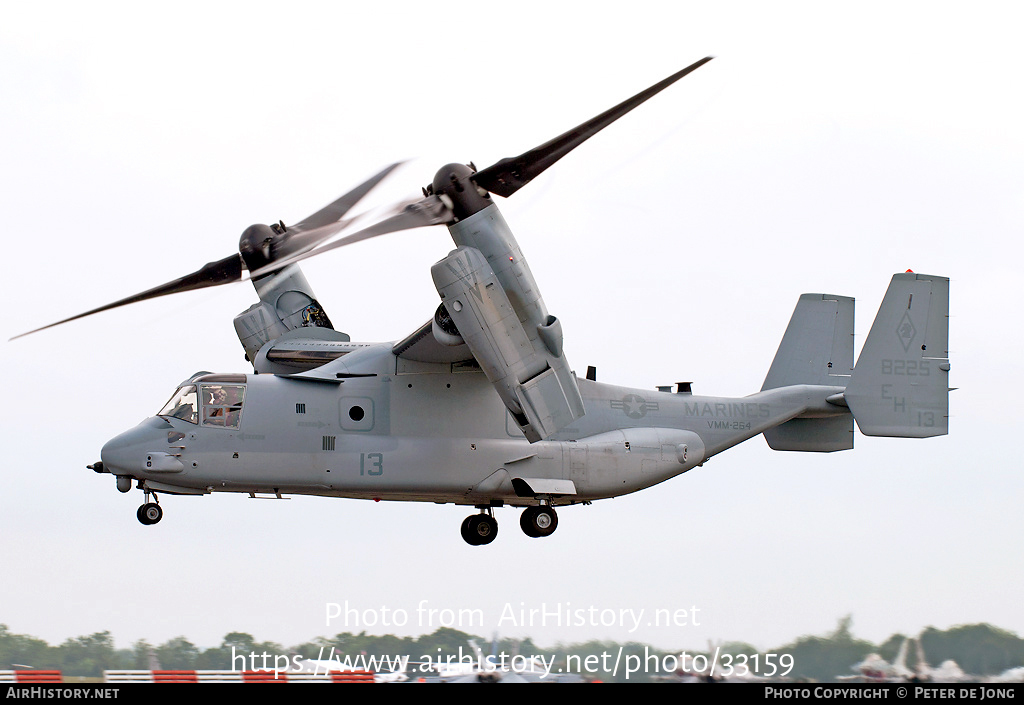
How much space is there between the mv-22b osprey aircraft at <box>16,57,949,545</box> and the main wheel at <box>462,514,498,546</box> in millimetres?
23

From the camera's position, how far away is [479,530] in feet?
58.1

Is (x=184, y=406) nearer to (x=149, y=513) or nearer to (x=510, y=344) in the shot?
(x=149, y=513)

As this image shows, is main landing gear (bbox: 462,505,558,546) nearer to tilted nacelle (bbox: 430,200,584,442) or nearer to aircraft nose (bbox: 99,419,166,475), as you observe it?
A: tilted nacelle (bbox: 430,200,584,442)

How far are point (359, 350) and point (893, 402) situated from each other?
23.2 ft

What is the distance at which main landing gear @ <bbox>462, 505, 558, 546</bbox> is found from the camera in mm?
17344

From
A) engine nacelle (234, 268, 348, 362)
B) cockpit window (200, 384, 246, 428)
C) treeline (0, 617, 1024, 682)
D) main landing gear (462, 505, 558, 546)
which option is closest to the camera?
treeline (0, 617, 1024, 682)

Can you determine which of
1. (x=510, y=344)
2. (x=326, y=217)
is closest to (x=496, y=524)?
(x=510, y=344)

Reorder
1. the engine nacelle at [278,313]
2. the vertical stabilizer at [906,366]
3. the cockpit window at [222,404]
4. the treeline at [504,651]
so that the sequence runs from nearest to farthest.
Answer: the treeline at [504,651] → the cockpit window at [222,404] → the vertical stabilizer at [906,366] → the engine nacelle at [278,313]

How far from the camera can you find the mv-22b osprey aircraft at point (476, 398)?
604 inches

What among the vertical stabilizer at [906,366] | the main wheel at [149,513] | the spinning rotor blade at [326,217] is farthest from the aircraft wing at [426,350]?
the vertical stabilizer at [906,366]

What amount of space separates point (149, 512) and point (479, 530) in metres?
4.14

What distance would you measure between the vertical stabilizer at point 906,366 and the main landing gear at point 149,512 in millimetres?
9050

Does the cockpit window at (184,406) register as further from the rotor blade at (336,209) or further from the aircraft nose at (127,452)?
the rotor blade at (336,209)

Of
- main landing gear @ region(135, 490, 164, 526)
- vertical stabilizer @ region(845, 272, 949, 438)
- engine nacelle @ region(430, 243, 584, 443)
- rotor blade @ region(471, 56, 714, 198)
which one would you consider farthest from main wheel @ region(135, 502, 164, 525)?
vertical stabilizer @ region(845, 272, 949, 438)
